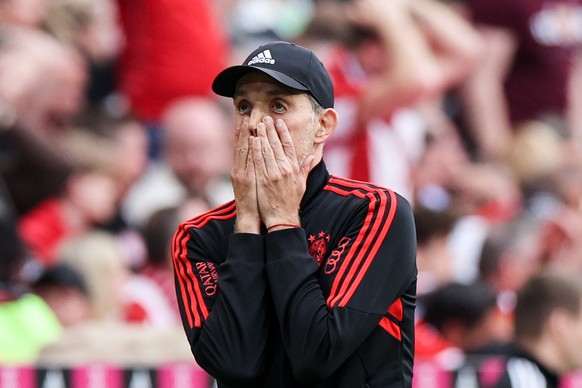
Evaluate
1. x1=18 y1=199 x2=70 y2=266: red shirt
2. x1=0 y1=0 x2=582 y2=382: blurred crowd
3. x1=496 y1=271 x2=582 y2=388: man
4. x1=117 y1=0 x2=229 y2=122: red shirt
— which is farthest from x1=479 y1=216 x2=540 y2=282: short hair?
x1=18 y1=199 x2=70 y2=266: red shirt

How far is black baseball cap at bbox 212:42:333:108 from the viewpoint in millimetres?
3703

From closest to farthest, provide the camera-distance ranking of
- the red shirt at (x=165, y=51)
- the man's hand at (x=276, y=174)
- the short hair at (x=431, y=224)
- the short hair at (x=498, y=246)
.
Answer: the man's hand at (x=276, y=174) → the short hair at (x=431, y=224) → the short hair at (x=498, y=246) → the red shirt at (x=165, y=51)

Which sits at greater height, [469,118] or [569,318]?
[469,118]

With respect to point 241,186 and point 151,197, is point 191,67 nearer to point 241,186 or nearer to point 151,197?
point 151,197

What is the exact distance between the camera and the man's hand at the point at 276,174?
3699 mm

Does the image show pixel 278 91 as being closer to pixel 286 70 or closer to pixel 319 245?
pixel 286 70

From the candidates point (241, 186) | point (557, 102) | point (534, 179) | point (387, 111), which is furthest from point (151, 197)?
point (241, 186)

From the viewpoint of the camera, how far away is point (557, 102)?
36.3 feet

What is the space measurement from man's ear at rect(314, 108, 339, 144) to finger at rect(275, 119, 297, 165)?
0.10 meters

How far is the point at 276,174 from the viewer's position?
371 cm

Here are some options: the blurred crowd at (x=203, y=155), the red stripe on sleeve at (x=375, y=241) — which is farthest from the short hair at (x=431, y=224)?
the red stripe on sleeve at (x=375, y=241)

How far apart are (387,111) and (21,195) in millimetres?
2197

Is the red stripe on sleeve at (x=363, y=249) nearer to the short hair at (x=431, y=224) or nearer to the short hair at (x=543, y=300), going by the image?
the short hair at (x=543, y=300)

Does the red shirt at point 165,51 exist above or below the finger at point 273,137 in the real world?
above
